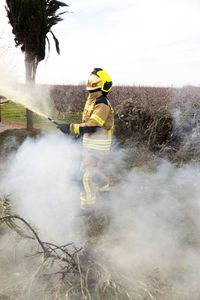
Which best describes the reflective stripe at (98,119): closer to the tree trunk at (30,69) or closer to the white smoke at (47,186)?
the white smoke at (47,186)

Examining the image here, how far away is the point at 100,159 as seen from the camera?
3.37m

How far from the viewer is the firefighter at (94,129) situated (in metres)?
3.20

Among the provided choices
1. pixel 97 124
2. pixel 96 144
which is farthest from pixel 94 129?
pixel 96 144

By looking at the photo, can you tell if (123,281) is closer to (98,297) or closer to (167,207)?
(98,297)

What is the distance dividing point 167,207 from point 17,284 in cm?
250

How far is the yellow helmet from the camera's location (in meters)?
3.23

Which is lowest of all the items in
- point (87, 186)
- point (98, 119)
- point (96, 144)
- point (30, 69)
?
point (87, 186)

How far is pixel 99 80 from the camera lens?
10.6 ft

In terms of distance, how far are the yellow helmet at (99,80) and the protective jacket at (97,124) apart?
3.0 inches

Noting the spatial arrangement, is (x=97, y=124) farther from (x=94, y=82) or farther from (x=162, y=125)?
(x=162, y=125)

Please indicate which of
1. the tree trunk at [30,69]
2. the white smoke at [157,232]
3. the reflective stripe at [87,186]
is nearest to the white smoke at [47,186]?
the reflective stripe at [87,186]

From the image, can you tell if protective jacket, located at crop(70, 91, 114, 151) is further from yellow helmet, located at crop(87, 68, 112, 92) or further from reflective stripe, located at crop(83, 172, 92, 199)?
reflective stripe, located at crop(83, 172, 92, 199)

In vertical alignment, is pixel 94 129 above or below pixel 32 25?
below

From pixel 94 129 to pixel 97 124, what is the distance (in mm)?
77
